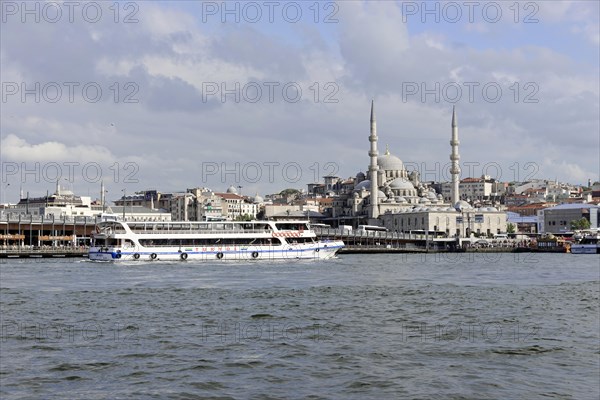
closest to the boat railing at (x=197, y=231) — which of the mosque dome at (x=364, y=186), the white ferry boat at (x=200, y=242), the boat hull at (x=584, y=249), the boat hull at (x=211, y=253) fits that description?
the white ferry boat at (x=200, y=242)

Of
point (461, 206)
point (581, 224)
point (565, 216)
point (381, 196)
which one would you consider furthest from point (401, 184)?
point (581, 224)

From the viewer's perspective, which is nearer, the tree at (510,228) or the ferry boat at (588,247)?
the ferry boat at (588,247)

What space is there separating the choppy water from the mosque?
65339 mm

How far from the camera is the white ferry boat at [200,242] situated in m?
47.2

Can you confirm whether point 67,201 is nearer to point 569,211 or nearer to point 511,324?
point 569,211

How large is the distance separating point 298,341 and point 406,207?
8797 cm

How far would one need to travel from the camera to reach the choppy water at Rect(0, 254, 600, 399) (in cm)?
1240

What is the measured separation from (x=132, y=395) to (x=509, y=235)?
85.2 metres

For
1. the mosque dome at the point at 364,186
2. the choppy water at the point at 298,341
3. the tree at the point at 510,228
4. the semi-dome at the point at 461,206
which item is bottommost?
the choppy water at the point at 298,341

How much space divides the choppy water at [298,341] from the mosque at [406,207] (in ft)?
214

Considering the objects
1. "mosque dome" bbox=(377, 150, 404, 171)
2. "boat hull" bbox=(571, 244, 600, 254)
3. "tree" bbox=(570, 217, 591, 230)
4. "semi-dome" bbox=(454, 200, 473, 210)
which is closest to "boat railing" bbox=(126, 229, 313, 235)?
"boat hull" bbox=(571, 244, 600, 254)

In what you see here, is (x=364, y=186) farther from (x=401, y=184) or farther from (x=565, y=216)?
(x=565, y=216)

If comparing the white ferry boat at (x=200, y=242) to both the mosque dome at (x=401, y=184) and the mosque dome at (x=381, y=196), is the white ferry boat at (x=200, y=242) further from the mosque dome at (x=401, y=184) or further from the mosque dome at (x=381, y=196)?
the mosque dome at (x=401, y=184)

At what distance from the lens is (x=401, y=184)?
357 ft
